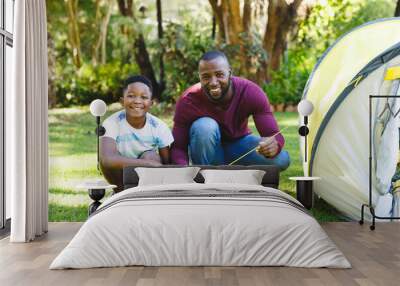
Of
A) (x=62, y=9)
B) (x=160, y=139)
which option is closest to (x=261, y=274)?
(x=160, y=139)

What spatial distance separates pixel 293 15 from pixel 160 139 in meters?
2.04

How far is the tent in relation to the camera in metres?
6.57

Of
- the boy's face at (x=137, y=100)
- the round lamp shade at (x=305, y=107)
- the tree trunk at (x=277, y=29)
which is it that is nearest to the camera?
the round lamp shade at (x=305, y=107)

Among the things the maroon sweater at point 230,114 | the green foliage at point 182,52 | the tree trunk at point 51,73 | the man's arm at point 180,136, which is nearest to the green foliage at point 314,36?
the maroon sweater at point 230,114

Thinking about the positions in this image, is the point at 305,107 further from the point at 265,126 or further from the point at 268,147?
the point at 268,147

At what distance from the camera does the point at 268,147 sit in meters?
6.94

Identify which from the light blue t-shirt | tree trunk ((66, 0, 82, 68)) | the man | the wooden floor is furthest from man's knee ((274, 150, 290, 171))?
tree trunk ((66, 0, 82, 68))

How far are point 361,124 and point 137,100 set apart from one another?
2.39m

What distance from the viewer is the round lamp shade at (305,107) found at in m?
6.76

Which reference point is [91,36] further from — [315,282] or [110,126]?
[315,282]

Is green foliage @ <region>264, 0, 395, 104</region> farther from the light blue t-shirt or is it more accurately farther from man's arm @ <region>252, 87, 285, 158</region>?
the light blue t-shirt

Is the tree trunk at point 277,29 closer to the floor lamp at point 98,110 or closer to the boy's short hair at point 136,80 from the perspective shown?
the boy's short hair at point 136,80

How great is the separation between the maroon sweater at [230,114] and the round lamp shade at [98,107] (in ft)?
2.54

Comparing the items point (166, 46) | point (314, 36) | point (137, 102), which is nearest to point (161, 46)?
point (166, 46)
